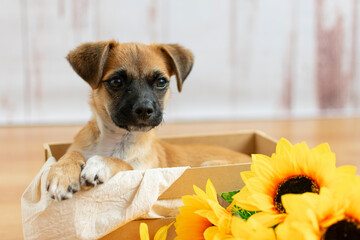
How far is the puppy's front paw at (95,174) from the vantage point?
5.69ft

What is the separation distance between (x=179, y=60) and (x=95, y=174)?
97 centimetres

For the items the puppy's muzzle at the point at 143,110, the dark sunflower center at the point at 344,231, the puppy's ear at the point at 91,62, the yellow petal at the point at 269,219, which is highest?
the puppy's ear at the point at 91,62

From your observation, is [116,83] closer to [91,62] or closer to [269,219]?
[91,62]

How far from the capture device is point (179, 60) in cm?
247

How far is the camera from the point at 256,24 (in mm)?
5176

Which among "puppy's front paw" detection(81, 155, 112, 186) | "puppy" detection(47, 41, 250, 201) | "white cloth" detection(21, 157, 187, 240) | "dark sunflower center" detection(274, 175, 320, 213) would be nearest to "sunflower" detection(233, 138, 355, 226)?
"dark sunflower center" detection(274, 175, 320, 213)

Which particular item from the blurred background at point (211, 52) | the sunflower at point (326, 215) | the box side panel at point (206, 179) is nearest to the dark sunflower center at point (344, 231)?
the sunflower at point (326, 215)

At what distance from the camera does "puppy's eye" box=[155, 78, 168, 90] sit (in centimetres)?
232

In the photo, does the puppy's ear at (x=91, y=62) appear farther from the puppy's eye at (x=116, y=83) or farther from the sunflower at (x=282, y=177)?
the sunflower at (x=282, y=177)

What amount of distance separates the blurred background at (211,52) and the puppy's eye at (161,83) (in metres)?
2.62

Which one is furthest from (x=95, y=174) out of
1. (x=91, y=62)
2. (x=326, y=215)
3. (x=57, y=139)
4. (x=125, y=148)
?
(x=57, y=139)

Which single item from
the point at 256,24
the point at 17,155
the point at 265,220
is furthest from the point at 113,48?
the point at 256,24

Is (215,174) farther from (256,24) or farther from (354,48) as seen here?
(354,48)

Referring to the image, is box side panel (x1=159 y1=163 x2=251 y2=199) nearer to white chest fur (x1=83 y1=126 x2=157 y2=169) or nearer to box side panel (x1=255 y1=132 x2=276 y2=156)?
white chest fur (x1=83 y1=126 x2=157 y2=169)
